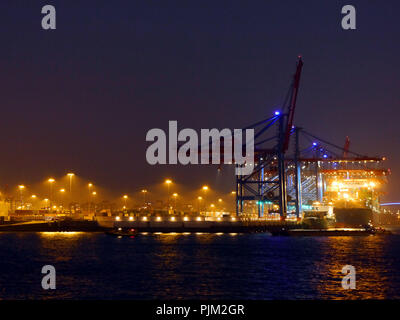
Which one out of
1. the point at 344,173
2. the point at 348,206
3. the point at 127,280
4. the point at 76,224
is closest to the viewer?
the point at 127,280

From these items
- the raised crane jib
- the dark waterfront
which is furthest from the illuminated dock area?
the dark waterfront

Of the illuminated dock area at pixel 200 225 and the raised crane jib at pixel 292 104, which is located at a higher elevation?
the raised crane jib at pixel 292 104

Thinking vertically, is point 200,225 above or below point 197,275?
below

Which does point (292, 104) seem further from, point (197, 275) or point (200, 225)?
point (197, 275)

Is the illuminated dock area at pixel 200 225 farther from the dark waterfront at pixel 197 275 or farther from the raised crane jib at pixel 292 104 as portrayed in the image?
the dark waterfront at pixel 197 275

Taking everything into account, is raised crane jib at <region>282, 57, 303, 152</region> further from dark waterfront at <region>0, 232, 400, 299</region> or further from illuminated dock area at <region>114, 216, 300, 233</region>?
dark waterfront at <region>0, 232, 400, 299</region>

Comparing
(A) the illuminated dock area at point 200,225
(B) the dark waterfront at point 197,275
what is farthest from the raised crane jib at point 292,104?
(B) the dark waterfront at point 197,275

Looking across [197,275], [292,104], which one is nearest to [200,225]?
[292,104]

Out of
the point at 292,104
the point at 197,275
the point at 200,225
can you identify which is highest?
the point at 292,104

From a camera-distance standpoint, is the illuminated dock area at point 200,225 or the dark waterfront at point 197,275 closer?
the dark waterfront at point 197,275

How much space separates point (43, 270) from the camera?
31.5m
